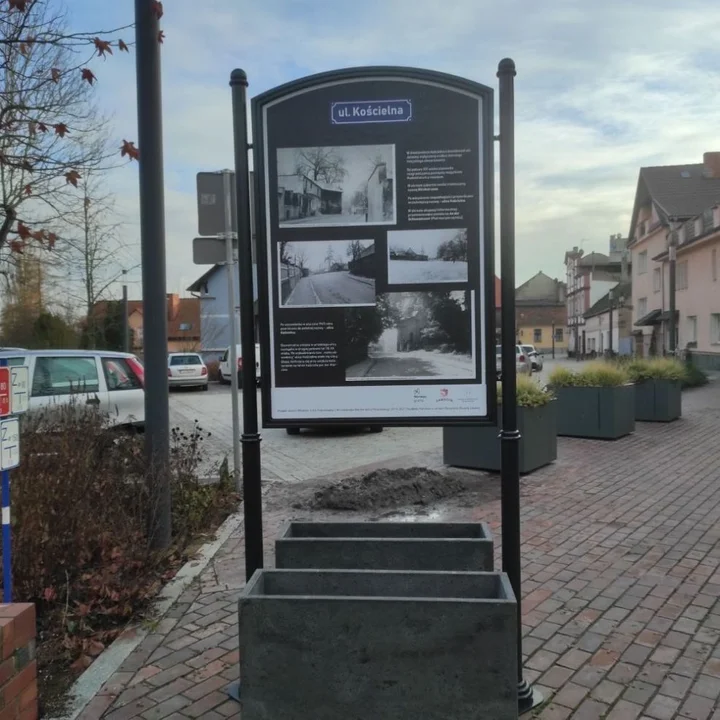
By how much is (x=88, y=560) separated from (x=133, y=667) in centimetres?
101

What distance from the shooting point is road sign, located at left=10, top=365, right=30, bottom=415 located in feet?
10.9

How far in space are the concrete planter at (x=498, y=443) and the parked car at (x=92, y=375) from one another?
404cm

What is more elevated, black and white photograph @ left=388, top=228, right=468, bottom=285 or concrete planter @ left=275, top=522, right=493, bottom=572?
black and white photograph @ left=388, top=228, right=468, bottom=285

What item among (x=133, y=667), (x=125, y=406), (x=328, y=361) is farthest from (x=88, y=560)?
(x=125, y=406)

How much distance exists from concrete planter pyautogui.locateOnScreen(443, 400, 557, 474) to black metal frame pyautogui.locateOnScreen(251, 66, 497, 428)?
519cm

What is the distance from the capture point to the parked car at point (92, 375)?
923 cm

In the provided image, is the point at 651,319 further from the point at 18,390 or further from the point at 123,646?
the point at 18,390

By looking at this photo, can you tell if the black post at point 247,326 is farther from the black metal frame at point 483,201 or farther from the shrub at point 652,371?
the shrub at point 652,371

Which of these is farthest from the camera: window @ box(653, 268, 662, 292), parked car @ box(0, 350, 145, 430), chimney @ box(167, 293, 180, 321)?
chimney @ box(167, 293, 180, 321)

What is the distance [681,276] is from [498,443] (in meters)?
34.3

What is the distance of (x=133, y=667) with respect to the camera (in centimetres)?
356

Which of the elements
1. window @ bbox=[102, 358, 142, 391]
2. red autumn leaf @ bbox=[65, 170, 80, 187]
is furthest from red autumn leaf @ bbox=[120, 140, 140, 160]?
window @ bbox=[102, 358, 142, 391]

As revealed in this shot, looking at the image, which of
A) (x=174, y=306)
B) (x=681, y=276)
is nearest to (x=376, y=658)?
(x=681, y=276)

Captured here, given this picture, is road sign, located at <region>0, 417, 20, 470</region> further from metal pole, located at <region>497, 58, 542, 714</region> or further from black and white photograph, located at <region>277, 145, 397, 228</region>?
metal pole, located at <region>497, 58, 542, 714</region>
